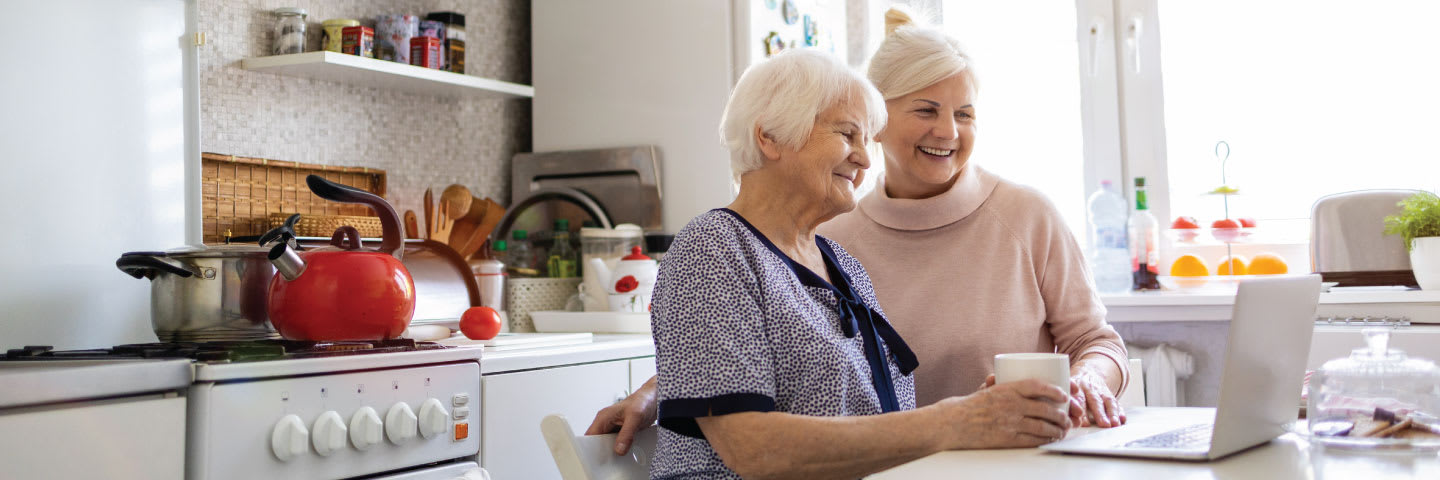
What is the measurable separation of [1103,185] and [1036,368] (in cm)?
199

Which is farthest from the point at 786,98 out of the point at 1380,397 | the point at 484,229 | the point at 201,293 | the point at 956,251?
the point at 484,229

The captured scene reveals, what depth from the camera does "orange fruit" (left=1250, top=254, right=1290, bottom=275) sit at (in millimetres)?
2779

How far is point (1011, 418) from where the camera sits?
43.1 inches

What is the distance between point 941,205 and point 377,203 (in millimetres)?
947

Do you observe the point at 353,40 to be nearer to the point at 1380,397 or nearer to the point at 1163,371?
the point at 1163,371

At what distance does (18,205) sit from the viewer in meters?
1.77

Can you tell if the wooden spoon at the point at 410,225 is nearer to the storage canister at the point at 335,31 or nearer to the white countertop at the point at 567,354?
the storage canister at the point at 335,31

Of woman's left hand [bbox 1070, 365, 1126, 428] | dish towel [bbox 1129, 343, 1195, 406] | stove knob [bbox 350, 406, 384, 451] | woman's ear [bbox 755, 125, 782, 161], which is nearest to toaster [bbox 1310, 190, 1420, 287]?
dish towel [bbox 1129, 343, 1195, 406]

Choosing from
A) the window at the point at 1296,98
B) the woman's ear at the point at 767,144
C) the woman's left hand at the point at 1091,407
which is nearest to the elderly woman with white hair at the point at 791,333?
the woman's ear at the point at 767,144

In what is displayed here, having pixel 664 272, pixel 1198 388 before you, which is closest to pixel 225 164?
pixel 664 272

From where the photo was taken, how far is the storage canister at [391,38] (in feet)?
8.61

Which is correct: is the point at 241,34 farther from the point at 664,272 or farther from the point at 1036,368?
the point at 1036,368

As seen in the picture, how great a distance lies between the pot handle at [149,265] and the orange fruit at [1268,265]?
7.82 ft

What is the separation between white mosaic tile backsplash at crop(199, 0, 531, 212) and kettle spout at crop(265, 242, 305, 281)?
0.76 meters
